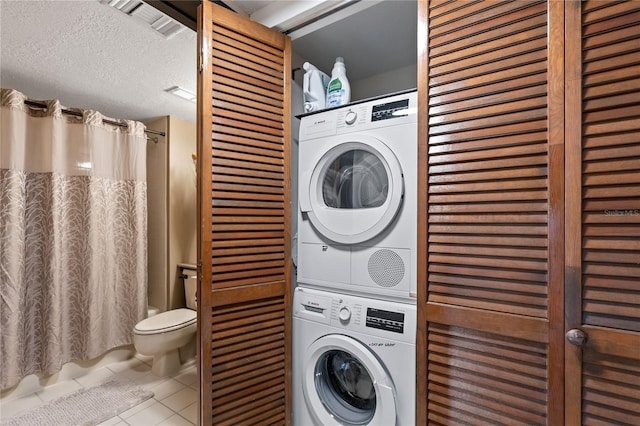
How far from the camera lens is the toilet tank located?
A: 111 inches

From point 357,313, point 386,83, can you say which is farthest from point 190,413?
point 386,83

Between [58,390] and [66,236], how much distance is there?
1098mm

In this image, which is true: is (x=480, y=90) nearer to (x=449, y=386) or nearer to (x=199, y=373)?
(x=449, y=386)

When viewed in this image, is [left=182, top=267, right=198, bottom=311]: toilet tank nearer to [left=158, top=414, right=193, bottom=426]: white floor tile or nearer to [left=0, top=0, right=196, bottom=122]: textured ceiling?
[left=158, top=414, right=193, bottom=426]: white floor tile

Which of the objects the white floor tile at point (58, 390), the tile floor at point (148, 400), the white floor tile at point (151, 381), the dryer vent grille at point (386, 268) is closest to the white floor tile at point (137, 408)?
the tile floor at point (148, 400)

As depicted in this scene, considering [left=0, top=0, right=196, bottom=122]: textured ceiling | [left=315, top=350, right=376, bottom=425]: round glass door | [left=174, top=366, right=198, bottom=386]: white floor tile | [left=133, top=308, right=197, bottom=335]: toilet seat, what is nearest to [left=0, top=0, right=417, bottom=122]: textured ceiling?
[left=0, top=0, right=196, bottom=122]: textured ceiling

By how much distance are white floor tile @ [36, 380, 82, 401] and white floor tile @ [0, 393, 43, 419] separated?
4cm

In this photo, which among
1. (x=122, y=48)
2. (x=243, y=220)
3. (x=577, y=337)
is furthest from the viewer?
(x=122, y=48)

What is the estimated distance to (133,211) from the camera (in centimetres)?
273

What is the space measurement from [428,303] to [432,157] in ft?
1.77

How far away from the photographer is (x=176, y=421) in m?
1.89

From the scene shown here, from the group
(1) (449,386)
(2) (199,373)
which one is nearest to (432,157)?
(1) (449,386)

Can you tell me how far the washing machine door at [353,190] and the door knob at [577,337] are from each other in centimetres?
68

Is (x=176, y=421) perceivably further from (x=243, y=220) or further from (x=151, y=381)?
(x=243, y=220)
